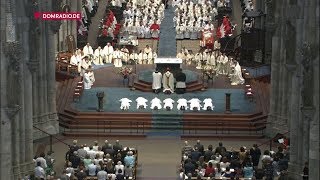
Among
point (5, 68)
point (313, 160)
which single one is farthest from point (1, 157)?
point (313, 160)

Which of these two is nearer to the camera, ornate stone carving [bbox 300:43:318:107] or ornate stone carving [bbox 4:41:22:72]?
ornate stone carving [bbox 300:43:318:107]

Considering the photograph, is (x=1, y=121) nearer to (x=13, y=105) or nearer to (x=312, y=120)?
(x=13, y=105)

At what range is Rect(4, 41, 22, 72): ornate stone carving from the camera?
47.9 metres

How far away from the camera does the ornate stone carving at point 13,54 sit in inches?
1885

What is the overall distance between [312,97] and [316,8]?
159 inches

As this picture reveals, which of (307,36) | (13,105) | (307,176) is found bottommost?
(307,176)

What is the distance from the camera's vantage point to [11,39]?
164 feet

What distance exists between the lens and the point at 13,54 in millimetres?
48250

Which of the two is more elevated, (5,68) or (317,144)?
(5,68)

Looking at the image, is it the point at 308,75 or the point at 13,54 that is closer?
the point at 308,75

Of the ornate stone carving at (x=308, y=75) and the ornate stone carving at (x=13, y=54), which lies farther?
the ornate stone carving at (x=13, y=54)

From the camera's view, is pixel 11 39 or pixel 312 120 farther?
pixel 11 39

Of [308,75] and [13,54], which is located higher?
[13,54]

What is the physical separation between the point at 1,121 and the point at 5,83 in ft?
5.65
